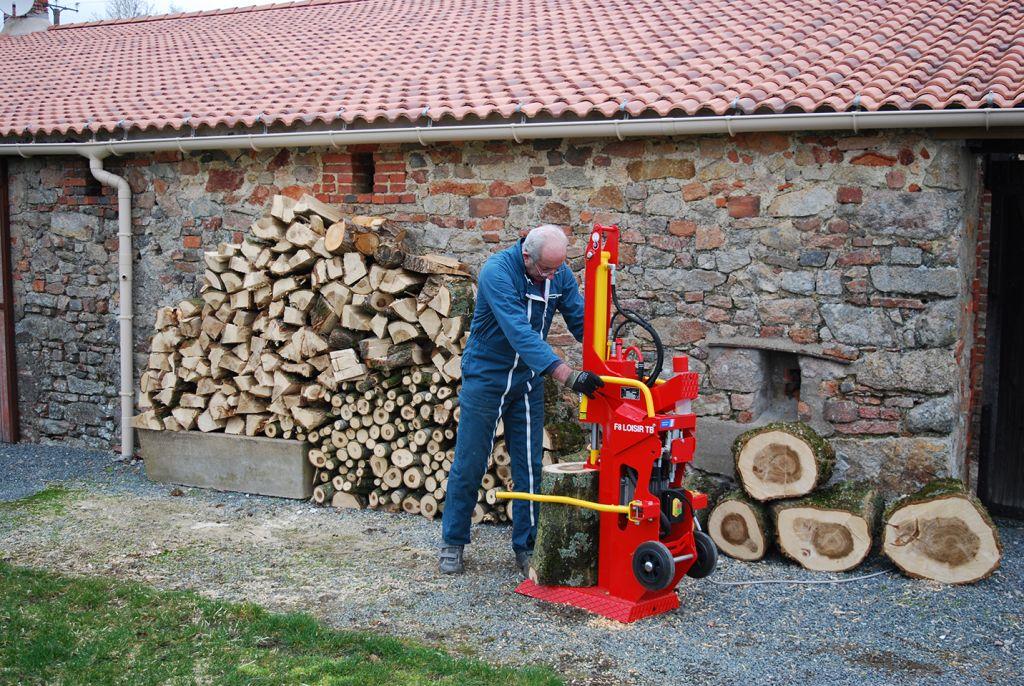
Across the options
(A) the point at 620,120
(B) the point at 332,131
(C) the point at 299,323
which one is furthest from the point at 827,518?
(B) the point at 332,131

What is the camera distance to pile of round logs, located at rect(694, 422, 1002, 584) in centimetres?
507

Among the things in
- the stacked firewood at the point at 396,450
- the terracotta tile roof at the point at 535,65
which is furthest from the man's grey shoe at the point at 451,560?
the terracotta tile roof at the point at 535,65

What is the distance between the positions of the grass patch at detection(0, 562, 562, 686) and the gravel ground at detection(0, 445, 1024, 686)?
0.21m

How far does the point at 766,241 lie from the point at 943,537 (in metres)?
1.95

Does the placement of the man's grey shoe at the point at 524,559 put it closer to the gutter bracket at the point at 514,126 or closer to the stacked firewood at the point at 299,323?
the stacked firewood at the point at 299,323

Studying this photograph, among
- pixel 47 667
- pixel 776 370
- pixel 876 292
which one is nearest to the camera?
pixel 47 667

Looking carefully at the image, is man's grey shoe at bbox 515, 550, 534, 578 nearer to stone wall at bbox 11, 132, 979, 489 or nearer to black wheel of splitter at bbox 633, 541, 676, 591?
black wheel of splitter at bbox 633, 541, 676, 591

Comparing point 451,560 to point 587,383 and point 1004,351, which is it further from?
point 1004,351

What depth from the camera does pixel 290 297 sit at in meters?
6.69

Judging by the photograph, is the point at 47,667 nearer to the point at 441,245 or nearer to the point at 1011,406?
the point at 441,245

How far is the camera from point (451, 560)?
5289 millimetres

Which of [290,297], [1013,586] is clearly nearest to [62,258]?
[290,297]

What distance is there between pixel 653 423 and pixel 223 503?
3.59 m

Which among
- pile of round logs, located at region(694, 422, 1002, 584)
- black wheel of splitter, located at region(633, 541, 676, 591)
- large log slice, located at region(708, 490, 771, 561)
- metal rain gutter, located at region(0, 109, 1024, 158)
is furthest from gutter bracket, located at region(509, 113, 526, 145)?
black wheel of splitter, located at region(633, 541, 676, 591)
